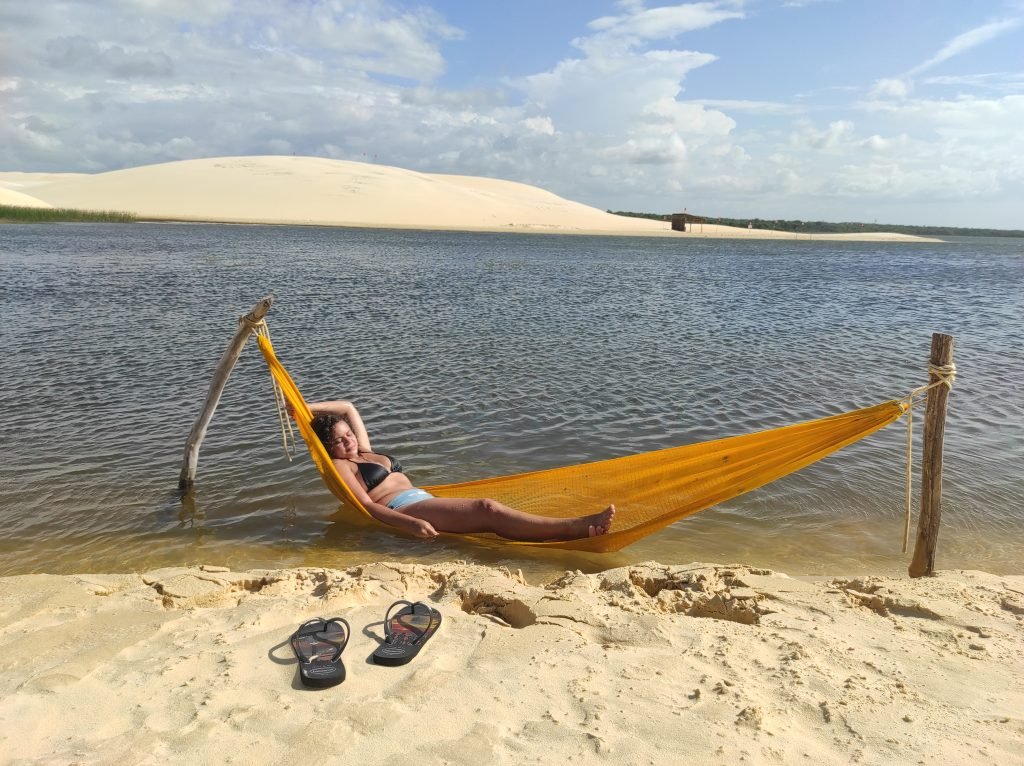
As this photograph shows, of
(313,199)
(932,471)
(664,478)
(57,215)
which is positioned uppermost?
(313,199)

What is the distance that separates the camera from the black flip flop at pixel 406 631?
2.96 metres

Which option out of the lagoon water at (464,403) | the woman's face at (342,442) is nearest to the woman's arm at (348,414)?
the woman's face at (342,442)

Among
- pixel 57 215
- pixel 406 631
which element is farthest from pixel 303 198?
pixel 406 631

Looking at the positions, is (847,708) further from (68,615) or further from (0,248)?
(0,248)

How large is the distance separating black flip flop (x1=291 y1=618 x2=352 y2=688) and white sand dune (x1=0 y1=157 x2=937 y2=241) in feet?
183

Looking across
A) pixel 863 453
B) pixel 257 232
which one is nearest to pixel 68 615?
pixel 863 453

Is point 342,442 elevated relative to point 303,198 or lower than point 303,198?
lower

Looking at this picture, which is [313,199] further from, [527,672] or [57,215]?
[527,672]

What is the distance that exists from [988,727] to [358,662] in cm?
240

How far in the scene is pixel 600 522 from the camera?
4.50m

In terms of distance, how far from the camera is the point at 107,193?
62.5 m

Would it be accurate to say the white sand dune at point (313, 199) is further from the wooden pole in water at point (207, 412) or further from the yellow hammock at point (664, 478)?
the yellow hammock at point (664, 478)

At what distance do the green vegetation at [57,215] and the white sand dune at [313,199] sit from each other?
12.1 feet

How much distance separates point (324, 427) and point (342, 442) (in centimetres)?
17
